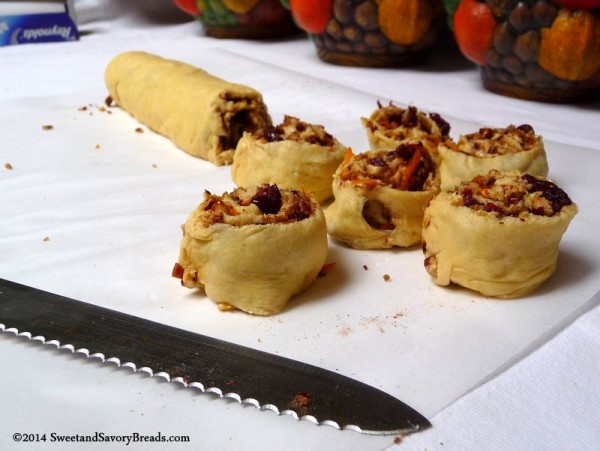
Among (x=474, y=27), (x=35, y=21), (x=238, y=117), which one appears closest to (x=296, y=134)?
(x=238, y=117)

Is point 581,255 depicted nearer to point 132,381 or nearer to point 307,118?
point 132,381

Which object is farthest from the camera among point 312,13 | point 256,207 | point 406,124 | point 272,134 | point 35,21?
point 35,21

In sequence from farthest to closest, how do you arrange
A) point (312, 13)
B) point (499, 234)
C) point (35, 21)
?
point (35, 21), point (312, 13), point (499, 234)

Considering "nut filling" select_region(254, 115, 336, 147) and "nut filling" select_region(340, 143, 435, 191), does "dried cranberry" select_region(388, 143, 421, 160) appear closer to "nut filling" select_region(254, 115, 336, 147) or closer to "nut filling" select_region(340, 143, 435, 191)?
"nut filling" select_region(340, 143, 435, 191)

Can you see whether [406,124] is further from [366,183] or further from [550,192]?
[550,192]

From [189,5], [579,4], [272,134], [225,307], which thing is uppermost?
[579,4]

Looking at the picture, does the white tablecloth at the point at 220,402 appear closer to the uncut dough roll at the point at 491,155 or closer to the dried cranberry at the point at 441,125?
the uncut dough roll at the point at 491,155

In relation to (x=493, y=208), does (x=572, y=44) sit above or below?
above
